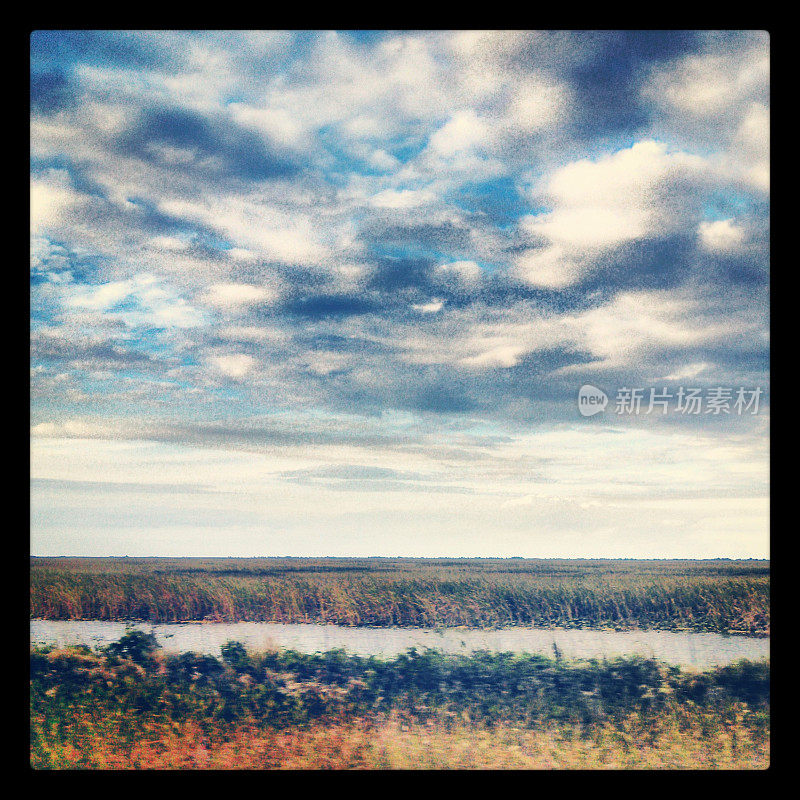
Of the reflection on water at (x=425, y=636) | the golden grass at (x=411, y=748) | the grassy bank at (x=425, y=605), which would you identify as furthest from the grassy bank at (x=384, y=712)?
the grassy bank at (x=425, y=605)

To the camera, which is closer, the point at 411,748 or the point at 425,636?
the point at 411,748

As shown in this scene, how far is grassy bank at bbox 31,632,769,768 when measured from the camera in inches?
336

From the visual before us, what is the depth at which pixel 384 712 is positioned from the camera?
926cm

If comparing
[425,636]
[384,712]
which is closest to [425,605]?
[425,636]

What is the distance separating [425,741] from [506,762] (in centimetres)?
99

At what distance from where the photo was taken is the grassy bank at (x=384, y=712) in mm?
8523

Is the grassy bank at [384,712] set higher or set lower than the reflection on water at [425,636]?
higher

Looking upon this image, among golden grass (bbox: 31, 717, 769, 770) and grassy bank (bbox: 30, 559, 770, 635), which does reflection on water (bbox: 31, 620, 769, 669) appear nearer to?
grassy bank (bbox: 30, 559, 770, 635)

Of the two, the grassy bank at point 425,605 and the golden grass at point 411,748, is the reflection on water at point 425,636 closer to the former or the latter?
the grassy bank at point 425,605

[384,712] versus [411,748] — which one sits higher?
[384,712]

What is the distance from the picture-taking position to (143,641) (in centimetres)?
1032

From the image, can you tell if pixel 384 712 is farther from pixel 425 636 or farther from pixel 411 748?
pixel 425 636

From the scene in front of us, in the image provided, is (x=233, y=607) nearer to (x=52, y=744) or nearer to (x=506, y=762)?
(x=52, y=744)

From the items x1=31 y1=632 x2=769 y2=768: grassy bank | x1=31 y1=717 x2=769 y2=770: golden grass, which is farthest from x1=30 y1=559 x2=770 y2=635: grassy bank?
x1=31 y1=717 x2=769 y2=770: golden grass
